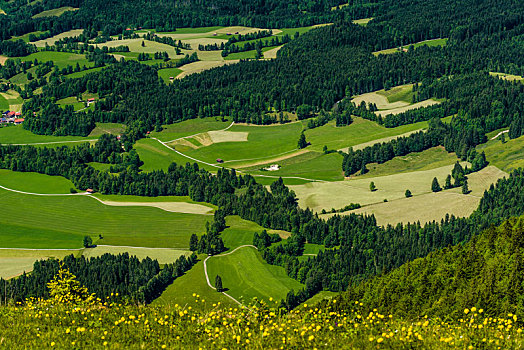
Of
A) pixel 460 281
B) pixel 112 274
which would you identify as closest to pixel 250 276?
pixel 112 274

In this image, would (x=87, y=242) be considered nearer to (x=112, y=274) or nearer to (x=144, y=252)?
(x=144, y=252)

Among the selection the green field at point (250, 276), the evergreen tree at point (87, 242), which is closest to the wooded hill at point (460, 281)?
the green field at point (250, 276)

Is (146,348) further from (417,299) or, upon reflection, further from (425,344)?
(417,299)

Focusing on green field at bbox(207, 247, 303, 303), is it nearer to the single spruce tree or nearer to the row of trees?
the single spruce tree

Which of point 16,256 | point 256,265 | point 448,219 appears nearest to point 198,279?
point 256,265

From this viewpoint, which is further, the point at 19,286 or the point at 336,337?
the point at 19,286

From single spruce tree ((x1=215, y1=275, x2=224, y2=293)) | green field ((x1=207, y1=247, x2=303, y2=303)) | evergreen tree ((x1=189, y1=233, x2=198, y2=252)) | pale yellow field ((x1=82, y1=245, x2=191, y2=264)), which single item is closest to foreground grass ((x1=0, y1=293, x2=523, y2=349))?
green field ((x1=207, y1=247, x2=303, y2=303))
